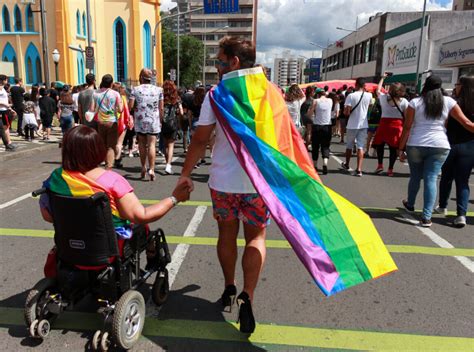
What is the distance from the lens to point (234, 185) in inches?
109

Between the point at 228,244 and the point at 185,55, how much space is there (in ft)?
231

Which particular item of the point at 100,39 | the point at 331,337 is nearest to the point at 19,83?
the point at 331,337

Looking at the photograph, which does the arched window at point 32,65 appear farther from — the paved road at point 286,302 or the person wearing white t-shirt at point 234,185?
the person wearing white t-shirt at point 234,185

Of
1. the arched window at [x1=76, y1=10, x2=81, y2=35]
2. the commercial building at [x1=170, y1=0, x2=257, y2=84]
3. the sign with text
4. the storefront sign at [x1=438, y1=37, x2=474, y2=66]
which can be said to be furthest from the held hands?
the commercial building at [x1=170, y1=0, x2=257, y2=84]

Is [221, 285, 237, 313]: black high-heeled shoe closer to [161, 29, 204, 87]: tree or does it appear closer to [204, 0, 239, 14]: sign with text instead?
[204, 0, 239, 14]: sign with text

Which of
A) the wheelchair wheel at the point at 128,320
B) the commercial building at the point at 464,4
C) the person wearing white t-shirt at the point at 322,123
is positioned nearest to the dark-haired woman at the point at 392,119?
the person wearing white t-shirt at the point at 322,123

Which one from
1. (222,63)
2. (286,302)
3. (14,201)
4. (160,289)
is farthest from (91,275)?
(14,201)

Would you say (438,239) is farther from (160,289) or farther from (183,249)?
(160,289)

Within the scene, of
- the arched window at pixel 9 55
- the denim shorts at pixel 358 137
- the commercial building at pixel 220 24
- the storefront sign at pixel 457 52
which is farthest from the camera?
the commercial building at pixel 220 24

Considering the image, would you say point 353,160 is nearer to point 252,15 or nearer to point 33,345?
point 33,345

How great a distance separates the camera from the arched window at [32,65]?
31969mm

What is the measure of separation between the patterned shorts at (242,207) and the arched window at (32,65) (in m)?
34.0

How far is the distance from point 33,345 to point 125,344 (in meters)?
0.65

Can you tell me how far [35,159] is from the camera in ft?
34.0
